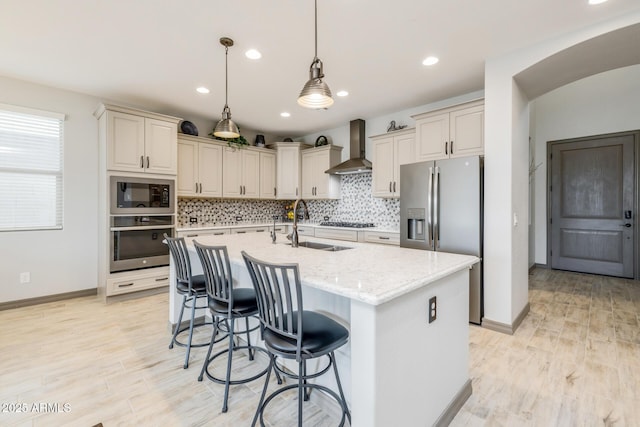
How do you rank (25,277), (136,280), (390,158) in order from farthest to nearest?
(390,158) → (136,280) → (25,277)

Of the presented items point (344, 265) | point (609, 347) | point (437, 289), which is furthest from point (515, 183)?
point (344, 265)

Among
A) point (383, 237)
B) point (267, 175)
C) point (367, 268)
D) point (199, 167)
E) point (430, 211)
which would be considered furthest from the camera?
point (267, 175)

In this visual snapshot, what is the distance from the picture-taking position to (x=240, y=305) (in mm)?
1999

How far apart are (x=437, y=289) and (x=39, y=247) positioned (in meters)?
4.63

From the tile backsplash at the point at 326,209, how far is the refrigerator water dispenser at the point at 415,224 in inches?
48.3

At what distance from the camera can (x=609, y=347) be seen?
2578 millimetres

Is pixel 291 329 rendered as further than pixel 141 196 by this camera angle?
No

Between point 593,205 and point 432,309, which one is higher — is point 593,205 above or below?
above

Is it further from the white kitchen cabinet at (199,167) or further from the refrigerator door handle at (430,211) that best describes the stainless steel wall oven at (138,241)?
the refrigerator door handle at (430,211)

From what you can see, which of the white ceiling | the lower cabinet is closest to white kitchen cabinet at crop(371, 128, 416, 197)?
the white ceiling

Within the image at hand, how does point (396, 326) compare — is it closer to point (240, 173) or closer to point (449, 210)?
point (449, 210)

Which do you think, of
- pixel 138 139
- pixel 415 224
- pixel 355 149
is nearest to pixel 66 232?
pixel 138 139

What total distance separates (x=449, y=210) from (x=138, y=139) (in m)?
3.98

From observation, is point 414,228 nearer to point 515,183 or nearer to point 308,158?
point 515,183
